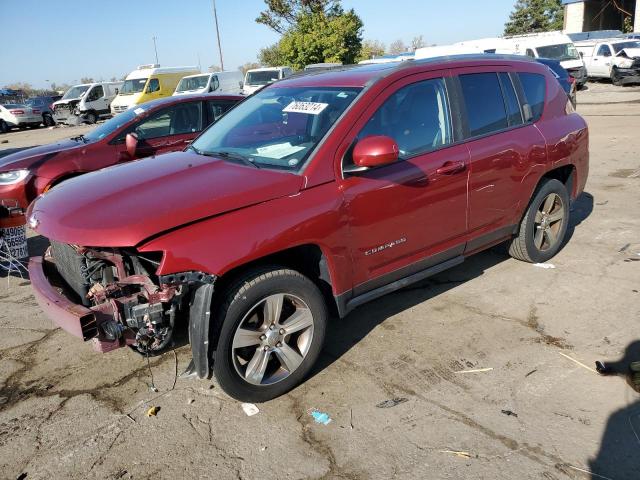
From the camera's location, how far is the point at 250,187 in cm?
305

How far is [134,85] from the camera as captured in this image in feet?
80.9

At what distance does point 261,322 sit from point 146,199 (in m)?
0.98

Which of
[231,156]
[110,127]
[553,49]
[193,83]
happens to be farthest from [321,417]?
[553,49]

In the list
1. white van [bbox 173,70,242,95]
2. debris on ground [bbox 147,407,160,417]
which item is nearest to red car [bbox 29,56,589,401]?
debris on ground [bbox 147,407,160,417]

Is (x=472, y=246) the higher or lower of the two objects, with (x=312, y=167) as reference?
lower

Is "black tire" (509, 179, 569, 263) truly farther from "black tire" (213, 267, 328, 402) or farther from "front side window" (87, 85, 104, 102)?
"front side window" (87, 85, 104, 102)

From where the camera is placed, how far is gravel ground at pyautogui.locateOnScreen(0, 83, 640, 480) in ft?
8.86

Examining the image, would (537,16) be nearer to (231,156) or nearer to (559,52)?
(559,52)

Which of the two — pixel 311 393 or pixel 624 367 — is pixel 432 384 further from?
pixel 624 367

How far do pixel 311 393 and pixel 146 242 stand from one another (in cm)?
139

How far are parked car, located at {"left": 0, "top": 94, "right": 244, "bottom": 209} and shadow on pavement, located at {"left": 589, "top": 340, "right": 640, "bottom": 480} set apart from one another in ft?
17.1

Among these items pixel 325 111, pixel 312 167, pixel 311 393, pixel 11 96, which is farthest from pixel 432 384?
pixel 11 96

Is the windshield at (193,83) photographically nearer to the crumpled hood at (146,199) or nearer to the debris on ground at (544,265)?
the debris on ground at (544,265)

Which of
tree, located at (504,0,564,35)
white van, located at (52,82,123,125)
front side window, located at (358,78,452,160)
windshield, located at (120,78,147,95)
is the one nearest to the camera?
front side window, located at (358,78,452,160)
